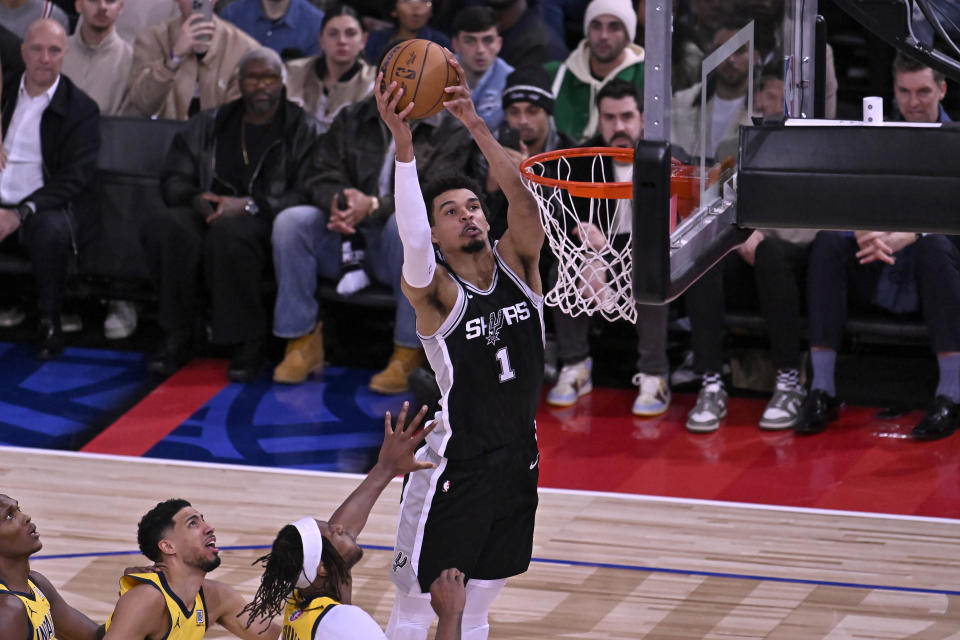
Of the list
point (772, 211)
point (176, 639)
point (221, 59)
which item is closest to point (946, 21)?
point (772, 211)

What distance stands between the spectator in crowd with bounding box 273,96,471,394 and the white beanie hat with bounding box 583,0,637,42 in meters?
1.03

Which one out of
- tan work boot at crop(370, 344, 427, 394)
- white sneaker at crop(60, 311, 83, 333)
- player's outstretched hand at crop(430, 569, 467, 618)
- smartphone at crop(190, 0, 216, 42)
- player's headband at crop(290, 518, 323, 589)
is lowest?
tan work boot at crop(370, 344, 427, 394)

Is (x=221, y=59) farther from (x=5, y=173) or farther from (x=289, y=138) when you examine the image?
(x=5, y=173)

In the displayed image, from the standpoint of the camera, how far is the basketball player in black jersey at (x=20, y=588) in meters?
4.10

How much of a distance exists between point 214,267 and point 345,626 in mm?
4543

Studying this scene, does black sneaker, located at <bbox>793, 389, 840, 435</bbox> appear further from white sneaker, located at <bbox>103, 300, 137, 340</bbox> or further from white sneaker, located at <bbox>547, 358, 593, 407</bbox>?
white sneaker, located at <bbox>103, 300, 137, 340</bbox>

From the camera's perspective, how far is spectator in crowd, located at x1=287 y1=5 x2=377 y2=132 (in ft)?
27.4

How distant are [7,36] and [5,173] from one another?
1026mm

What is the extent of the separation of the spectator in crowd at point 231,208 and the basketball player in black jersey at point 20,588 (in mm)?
3711

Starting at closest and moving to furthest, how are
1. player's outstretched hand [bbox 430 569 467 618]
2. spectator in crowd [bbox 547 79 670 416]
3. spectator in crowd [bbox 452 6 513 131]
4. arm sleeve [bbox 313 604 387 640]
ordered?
arm sleeve [bbox 313 604 387 640] < player's outstretched hand [bbox 430 569 467 618] < spectator in crowd [bbox 547 79 670 416] < spectator in crowd [bbox 452 6 513 131]

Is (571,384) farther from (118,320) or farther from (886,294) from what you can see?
(118,320)

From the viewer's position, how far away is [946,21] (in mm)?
4262

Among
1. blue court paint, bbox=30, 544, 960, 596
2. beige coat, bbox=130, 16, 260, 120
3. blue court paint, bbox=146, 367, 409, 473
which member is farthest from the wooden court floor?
beige coat, bbox=130, 16, 260, 120

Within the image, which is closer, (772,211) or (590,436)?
(772,211)
